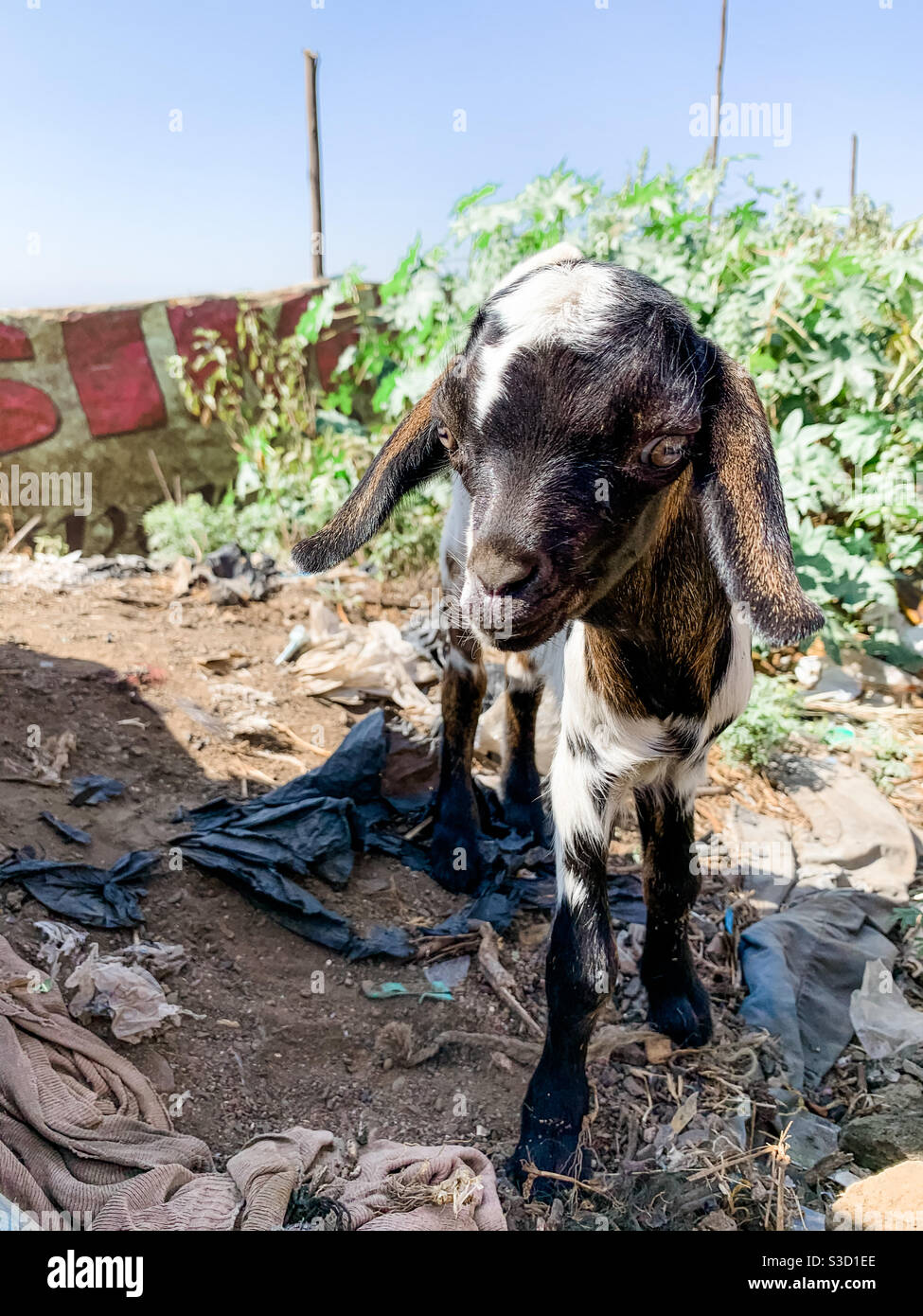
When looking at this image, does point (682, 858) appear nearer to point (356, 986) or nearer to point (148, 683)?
point (356, 986)

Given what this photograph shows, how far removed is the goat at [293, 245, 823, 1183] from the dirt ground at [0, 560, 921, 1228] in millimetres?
225

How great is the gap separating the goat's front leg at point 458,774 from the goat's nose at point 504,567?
2.01m

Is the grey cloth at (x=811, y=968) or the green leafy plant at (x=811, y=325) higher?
the green leafy plant at (x=811, y=325)

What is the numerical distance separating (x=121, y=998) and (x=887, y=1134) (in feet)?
7.32

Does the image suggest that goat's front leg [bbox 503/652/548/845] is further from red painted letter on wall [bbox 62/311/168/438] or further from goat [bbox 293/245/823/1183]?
red painted letter on wall [bbox 62/311/168/438]

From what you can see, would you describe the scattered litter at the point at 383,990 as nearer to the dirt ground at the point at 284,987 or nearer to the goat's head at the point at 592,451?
the dirt ground at the point at 284,987

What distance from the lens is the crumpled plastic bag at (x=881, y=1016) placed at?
136 inches

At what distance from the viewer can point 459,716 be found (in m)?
4.20

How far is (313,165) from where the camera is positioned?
9570mm

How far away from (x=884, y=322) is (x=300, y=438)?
15.1 feet

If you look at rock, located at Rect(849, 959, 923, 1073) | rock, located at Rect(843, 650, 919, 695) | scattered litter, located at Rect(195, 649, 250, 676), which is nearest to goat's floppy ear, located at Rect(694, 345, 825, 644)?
rock, located at Rect(849, 959, 923, 1073)

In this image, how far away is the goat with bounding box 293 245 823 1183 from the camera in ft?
6.54

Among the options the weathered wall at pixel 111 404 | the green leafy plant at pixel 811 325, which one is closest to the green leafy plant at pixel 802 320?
the green leafy plant at pixel 811 325
